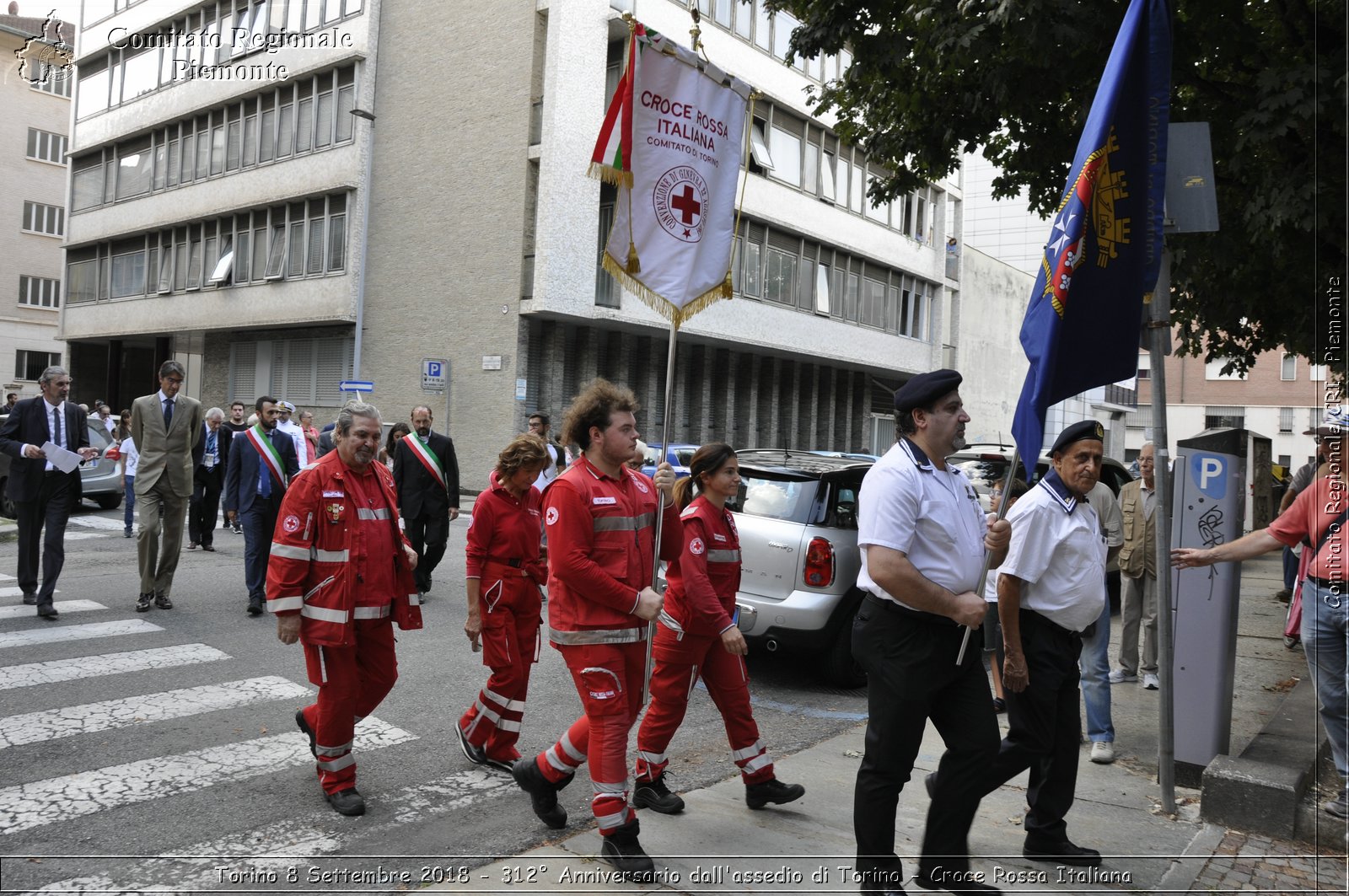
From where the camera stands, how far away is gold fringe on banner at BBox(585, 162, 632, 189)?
204 inches

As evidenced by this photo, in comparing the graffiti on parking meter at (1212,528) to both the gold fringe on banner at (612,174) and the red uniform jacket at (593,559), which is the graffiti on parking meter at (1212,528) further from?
the gold fringe on banner at (612,174)

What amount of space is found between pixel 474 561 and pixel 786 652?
311cm

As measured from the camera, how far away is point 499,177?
83.5 ft

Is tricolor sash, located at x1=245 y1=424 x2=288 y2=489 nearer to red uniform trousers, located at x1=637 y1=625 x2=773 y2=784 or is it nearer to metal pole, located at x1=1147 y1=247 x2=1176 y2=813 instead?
red uniform trousers, located at x1=637 y1=625 x2=773 y2=784

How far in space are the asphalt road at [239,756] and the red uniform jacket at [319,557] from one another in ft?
3.02

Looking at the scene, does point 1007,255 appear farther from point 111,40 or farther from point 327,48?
point 111,40

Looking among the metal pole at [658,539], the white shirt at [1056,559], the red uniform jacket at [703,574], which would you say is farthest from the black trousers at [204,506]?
the white shirt at [1056,559]

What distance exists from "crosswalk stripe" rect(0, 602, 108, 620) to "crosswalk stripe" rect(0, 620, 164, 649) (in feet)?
2.07

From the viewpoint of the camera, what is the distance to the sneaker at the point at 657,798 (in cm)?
485

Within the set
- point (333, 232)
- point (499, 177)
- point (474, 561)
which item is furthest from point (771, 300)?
point (474, 561)

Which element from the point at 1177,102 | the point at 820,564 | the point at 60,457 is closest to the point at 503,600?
the point at 820,564

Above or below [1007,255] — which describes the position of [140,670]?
below

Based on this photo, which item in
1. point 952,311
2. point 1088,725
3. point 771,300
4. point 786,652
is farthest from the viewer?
point 952,311

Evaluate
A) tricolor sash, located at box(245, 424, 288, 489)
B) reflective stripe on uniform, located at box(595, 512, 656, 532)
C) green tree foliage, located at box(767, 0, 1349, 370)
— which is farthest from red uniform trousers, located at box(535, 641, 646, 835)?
tricolor sash, located at box(245, 424, 288, 489)
